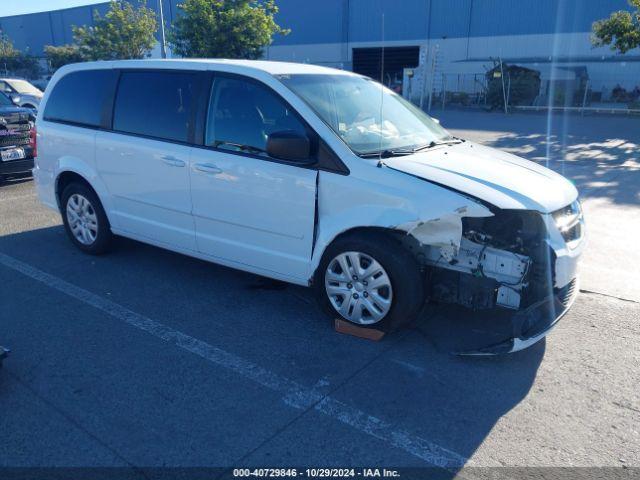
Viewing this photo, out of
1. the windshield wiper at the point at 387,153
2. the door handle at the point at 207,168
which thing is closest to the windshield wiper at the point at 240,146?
the door handle at the point at 207,168

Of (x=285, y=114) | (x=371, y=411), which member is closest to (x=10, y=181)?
(x=285, y=114)

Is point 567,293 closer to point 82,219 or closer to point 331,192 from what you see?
point 331,192

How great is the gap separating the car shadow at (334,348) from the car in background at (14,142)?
4.31m

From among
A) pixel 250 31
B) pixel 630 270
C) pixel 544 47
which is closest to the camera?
pixel 630 270

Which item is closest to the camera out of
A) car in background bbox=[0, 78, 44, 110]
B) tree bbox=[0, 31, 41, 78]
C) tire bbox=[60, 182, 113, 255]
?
tire bbox=[60, 182, 113, 255]

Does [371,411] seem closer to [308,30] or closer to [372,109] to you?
[372,109]

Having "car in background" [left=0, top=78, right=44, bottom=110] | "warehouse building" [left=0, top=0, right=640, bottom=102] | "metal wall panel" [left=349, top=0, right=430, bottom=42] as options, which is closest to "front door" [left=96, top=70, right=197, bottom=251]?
"car in background" [left=0, top=78, right=44, bottom=110]

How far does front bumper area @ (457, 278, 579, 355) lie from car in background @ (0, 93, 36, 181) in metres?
8.25

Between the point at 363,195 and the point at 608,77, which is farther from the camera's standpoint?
the point at 608,77

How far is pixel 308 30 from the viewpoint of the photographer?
39656 millimetres

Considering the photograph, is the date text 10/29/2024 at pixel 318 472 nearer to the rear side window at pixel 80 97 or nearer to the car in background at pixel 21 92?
the rear side window at pixel 80 97

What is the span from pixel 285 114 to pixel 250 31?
61.2 feet

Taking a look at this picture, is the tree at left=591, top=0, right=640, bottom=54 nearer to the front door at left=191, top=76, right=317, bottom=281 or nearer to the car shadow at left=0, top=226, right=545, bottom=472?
the car shadow at left=0, top=226, right=545, bottom=472

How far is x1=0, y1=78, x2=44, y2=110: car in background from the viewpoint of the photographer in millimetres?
19219
